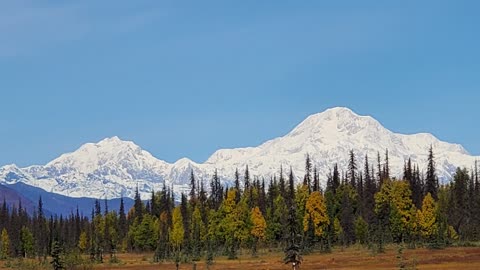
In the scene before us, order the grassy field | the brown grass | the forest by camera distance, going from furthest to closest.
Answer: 1. the forest
2. the brown grass
3. the grassy field

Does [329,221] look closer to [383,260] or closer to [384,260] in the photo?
[383,260]

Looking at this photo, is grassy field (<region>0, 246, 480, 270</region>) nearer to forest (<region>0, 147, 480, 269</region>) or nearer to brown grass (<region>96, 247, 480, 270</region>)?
brown grass (<region>96, 247, 480, 270</region>)

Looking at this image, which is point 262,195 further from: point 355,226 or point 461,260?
point 461,260

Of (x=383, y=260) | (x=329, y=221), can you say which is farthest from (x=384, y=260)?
(x=329, y=221)

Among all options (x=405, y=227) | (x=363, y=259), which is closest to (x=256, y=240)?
(x=405, y=227)

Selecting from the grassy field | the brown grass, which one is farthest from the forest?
the brown grass

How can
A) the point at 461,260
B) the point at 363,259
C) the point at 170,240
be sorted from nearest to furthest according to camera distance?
the point at 461,260 < the point at 363,259 < the point at 170,240

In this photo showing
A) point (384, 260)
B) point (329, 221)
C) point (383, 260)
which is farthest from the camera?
point (329, 221)

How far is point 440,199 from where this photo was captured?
15612 cm

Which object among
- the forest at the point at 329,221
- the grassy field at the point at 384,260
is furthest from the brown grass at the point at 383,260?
the forest at the point at 329,221

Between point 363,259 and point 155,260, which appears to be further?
point 155,260

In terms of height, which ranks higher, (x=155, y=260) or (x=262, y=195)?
(x=262, y=195)

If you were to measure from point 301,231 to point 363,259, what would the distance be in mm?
37204

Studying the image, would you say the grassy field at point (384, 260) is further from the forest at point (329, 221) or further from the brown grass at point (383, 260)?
the forest at point (329, 221)
